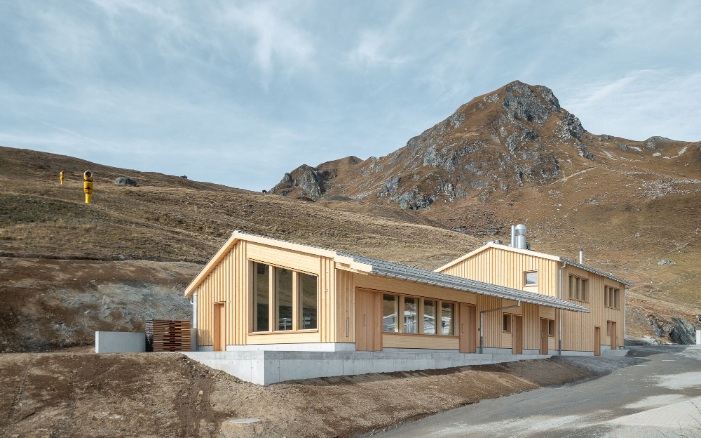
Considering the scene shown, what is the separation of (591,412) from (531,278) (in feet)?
60.4

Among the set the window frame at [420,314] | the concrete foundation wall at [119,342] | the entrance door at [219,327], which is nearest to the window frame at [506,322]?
the window frame at [420,314]

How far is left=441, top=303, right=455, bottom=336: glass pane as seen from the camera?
23547mm

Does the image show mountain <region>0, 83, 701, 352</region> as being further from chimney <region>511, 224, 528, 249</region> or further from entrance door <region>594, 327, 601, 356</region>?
entrance door <region>594, 327, 601, 356</region>

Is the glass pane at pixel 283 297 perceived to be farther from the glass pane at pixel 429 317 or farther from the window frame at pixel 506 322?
the window frame at pixel 506 322

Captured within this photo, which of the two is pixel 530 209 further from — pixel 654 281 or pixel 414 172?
pixel 654 281

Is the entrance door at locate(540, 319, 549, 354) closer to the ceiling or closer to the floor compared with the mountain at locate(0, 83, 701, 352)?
closer to the floor

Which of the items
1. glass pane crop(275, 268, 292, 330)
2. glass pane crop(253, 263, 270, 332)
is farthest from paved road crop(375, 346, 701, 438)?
glass pane crop(253, 263, 270, 332)

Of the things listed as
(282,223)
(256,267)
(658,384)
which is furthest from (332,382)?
(282,223)

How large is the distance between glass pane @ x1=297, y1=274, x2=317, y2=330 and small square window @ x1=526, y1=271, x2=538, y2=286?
56.0ft

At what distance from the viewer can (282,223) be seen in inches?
2662

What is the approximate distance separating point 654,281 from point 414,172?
102m

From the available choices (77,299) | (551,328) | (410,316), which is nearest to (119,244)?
(77,299)

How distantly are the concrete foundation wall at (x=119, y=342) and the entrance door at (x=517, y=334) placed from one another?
49.2ft

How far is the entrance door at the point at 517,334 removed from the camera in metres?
28.0
